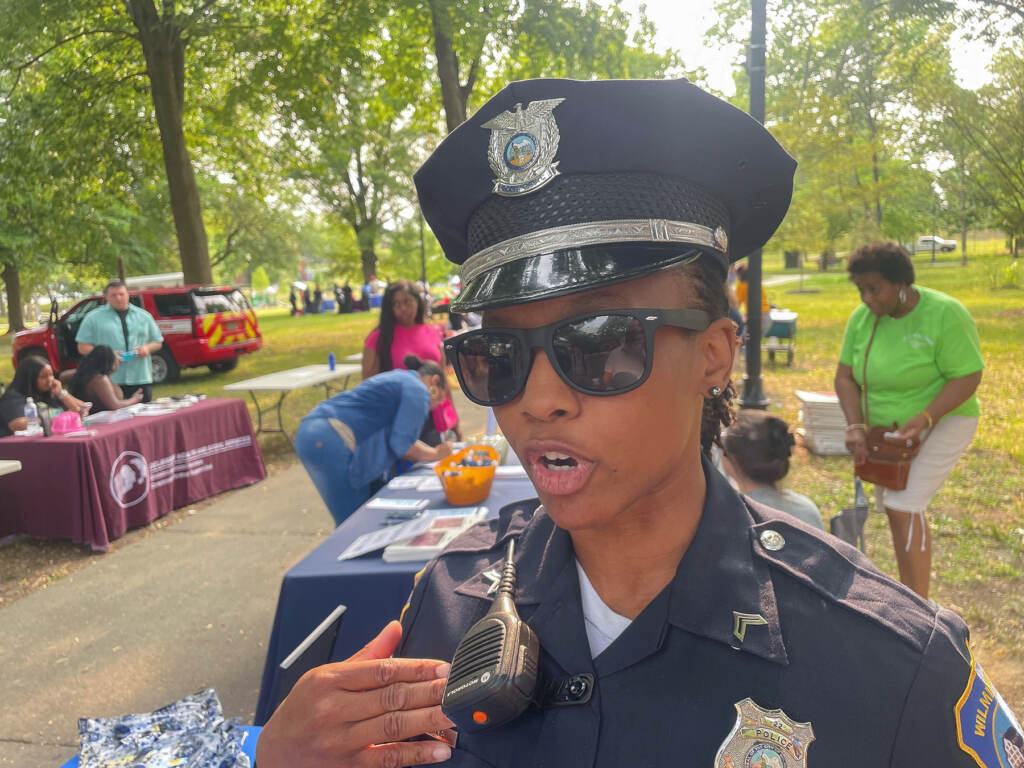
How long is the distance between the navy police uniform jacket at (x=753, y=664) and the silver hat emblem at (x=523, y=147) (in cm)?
58

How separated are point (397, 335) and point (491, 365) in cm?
532

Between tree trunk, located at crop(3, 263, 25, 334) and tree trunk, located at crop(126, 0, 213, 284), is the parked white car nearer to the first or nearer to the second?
tree trunk, located at crop(126, 0, 213, 284)

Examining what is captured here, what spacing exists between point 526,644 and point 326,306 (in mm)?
47516

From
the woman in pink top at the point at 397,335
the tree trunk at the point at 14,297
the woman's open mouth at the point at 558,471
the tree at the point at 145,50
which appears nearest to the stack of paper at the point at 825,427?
the woman in pink top at the point at 397,335

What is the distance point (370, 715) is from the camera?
996 millimetres

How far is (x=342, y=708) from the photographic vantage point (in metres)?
1.00

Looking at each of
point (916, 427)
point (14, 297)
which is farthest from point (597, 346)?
point (14, 297)

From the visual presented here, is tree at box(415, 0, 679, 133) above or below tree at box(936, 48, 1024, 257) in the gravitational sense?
above

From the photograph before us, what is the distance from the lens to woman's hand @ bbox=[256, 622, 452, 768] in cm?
98

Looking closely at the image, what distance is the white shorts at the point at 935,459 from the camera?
367 centimetres

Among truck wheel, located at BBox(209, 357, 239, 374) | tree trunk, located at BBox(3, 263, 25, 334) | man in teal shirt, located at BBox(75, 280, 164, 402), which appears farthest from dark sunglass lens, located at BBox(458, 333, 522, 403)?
tree trunk, located at BBox(3, 263, 25, 334)

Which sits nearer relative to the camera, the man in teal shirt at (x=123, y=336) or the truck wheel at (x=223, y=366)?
the man in teal shirt at (x=123, y=336)

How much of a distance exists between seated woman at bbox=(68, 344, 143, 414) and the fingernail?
8.04 meters

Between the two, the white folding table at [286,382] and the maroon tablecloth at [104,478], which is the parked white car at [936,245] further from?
the maroon tablecloth at [104,478]
